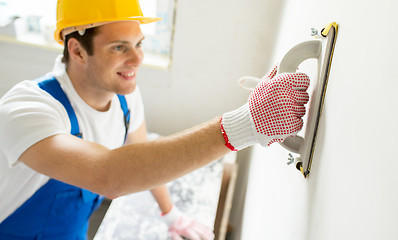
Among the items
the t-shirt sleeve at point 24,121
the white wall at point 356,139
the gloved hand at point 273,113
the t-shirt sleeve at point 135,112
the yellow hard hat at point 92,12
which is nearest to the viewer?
the white wall at point 356,139

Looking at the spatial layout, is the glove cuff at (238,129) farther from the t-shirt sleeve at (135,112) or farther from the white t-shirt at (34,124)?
the t-shirt sleeve at (135,112)

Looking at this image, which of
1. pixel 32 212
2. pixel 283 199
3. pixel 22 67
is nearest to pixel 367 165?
pixel 283 199

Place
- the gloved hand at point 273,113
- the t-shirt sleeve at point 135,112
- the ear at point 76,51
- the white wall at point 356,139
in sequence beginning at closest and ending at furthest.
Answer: the white wall at point 356,139, the gloved hand at point 273,113, the ear at point 76,51, the t-shirt sleeve at point 135,112

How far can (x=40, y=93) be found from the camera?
3.52ft

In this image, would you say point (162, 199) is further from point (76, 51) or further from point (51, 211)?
point (76, 51)

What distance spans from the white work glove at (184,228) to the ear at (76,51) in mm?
749

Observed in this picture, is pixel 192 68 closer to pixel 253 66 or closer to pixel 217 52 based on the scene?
pixel 217 52

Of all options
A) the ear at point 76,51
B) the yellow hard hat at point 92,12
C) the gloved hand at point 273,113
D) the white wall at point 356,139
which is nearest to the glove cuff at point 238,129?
the gloved hand at point 273,113

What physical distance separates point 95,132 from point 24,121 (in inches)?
15.3

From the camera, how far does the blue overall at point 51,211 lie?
3.79 feet

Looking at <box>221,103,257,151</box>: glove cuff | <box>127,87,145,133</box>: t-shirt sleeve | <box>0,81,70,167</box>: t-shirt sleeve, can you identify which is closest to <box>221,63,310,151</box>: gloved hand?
<box>221,103,257,151</box>: glove cuff

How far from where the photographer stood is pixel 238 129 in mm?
645

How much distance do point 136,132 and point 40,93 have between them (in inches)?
21.9

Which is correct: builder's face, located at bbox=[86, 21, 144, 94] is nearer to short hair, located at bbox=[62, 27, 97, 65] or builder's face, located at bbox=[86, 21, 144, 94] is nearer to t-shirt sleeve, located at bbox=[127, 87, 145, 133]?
short hair, located at bbox=[62, 27, 97, 65]
